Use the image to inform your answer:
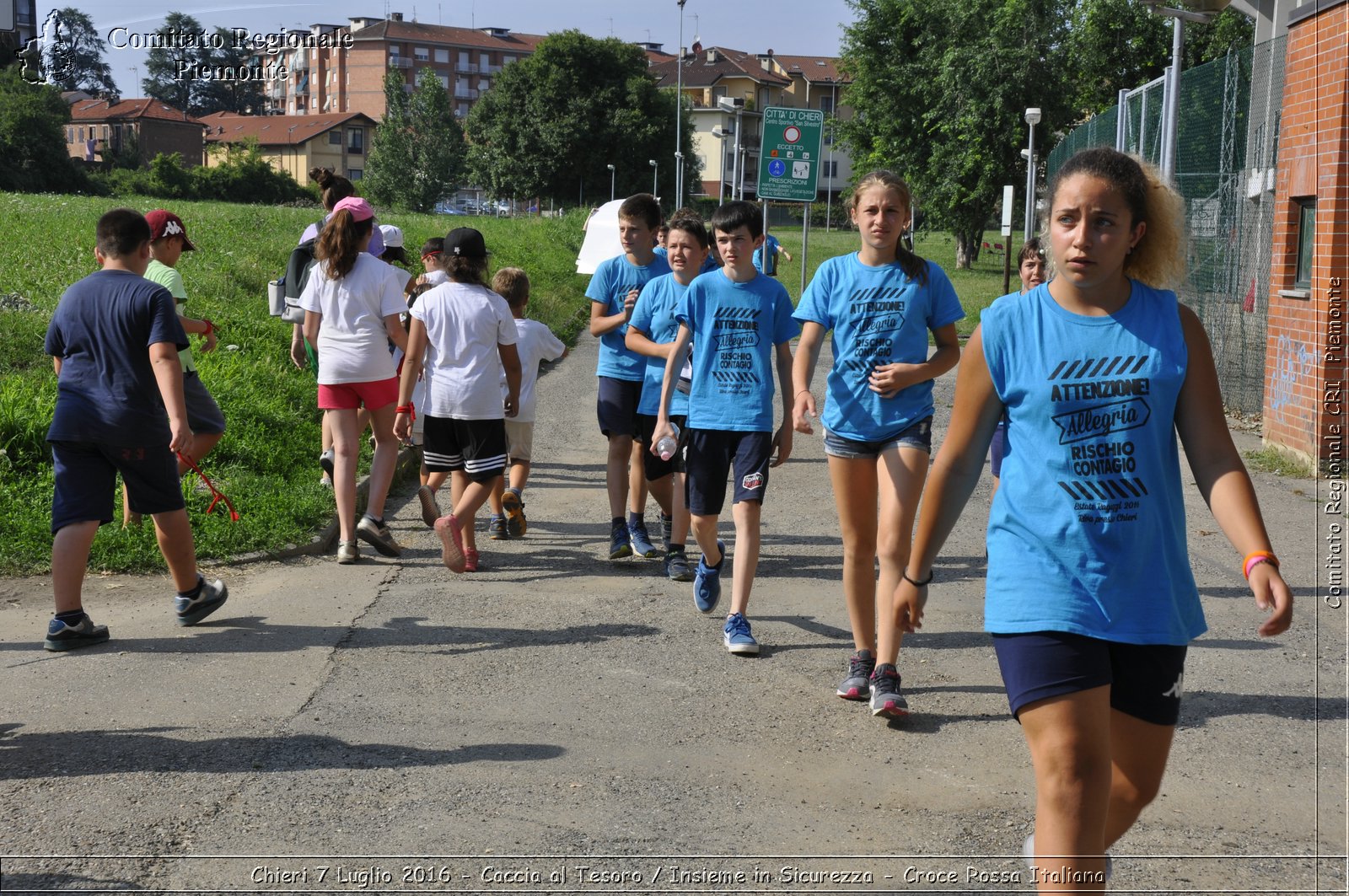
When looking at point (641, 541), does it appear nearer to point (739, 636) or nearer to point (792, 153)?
point (739, 636)

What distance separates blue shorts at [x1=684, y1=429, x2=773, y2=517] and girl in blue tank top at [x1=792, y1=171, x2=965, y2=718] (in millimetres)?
635

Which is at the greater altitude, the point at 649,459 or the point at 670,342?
the point at 670,342

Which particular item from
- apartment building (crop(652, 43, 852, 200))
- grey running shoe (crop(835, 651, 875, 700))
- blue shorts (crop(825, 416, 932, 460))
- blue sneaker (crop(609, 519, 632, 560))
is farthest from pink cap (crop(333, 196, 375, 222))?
apartment building (crop(652, 43, 852, 200))

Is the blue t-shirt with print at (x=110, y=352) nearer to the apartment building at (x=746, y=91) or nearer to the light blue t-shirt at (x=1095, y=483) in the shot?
the light blue t-shirt at (x=1095, y=483)

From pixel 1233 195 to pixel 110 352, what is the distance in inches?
420

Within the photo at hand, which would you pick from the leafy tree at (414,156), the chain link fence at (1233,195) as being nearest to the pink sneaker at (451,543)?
the chain link fence at (1233,195)

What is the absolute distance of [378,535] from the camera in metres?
7.41

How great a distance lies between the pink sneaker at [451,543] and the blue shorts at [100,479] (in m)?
1.36

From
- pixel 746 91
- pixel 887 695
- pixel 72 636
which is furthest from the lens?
pixel 746 91

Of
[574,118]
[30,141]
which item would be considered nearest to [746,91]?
[574,118]

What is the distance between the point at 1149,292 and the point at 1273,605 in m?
0.74

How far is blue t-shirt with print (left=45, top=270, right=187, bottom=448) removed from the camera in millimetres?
5637

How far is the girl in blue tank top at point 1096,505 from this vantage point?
2.70 meters

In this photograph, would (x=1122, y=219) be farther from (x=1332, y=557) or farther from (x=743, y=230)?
(x=1332, y=557)
